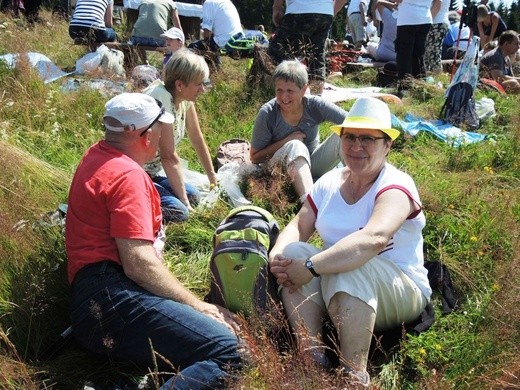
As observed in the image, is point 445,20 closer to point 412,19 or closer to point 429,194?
point 412,19

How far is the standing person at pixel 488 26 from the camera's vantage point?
11.4m

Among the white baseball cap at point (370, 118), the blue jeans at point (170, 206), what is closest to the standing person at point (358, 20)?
the blue jeans at point (170, 206)

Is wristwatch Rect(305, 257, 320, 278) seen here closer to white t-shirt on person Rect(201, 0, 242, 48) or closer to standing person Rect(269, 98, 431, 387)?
standing person Rect(269, 98, 431, 387)

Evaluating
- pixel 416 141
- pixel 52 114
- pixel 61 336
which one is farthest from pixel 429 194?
pixel 52 114

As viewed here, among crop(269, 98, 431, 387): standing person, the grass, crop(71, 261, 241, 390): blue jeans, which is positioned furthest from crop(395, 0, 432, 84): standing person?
crop(71, 261, 241, 390): blue jeans

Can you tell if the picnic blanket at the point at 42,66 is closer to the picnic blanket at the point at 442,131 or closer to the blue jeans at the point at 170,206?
the blue jeans at the point at 170,206

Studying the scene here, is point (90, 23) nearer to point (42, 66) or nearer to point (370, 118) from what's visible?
point (42, 66)

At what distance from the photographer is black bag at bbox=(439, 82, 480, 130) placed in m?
6.43

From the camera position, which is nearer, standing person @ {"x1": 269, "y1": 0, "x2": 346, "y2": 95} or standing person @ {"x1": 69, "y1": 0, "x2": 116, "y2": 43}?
standing person @ {"x1": 269, "y1": 0, "x2": 346, "y2": 95}

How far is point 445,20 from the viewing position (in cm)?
845

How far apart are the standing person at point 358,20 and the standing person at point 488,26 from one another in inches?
102

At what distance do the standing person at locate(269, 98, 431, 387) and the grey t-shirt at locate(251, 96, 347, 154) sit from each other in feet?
5.38

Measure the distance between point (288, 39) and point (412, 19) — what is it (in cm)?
162

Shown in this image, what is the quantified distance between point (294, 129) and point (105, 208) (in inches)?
95.8
